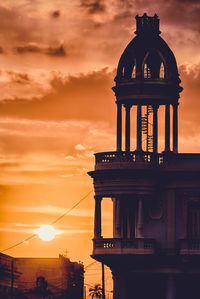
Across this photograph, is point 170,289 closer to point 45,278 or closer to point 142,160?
point 142,160

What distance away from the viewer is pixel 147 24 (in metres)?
82.8

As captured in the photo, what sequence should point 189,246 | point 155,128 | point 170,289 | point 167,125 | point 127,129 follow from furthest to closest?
point 127,129 → point 155,128 → point 167,125 → point 170,289 → point 189,246

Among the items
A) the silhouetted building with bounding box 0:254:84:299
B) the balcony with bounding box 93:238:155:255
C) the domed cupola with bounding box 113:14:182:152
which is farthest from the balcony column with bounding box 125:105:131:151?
the silhouetted building with bounding box 0:254:84:299

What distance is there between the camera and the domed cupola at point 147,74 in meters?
80.9

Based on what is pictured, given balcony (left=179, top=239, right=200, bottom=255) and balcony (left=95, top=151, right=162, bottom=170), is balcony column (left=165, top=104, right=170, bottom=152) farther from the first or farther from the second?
balcony (left=179, top=239, right=200, bottom=255)

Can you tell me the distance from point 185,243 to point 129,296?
18.9ft

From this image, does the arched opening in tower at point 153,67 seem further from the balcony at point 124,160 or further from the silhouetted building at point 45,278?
the silhouetted building at point 45,278

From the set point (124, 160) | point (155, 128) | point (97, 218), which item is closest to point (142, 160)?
point (124, 160)

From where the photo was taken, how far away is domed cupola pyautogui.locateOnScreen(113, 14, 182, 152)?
8088 centimetres

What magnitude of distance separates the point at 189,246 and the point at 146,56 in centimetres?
1455

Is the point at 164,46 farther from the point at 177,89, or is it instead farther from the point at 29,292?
the point at 29,292

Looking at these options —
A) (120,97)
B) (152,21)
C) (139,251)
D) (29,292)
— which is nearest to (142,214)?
(139,251)

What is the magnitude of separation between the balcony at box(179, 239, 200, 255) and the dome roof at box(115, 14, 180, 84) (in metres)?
12.3

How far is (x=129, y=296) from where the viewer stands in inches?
3118
